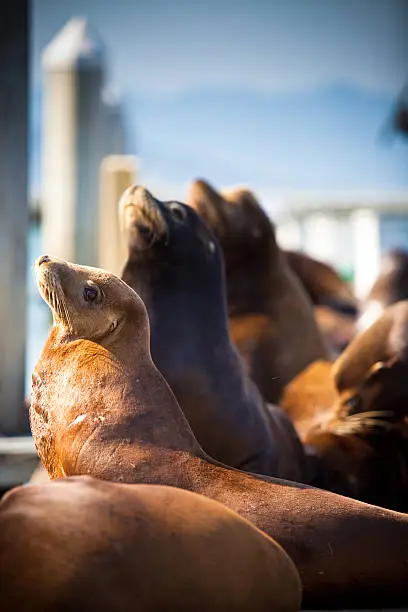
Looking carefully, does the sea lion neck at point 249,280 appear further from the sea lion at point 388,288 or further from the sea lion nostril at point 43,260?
the sea lion nostril at point 43,260

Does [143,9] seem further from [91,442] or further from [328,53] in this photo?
[91,442]

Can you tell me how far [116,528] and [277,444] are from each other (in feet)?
3.43

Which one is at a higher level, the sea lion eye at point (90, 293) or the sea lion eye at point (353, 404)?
Answer: the sea lion eye at point (90, 293)

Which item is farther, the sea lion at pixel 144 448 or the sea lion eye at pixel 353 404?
the sea lion eye at pixel 353 404

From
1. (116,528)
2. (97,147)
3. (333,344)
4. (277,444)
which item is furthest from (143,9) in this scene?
(116,528)

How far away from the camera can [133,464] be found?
1.51m

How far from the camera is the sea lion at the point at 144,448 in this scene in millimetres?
1492

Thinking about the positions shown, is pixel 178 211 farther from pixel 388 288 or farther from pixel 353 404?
pixel 388 288

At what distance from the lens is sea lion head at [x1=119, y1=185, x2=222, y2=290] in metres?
2.16

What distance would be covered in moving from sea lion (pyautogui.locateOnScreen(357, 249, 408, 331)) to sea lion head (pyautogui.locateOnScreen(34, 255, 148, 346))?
230cm

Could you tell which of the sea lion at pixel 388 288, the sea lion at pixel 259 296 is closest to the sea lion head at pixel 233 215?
the sea lion at pixel 259 296

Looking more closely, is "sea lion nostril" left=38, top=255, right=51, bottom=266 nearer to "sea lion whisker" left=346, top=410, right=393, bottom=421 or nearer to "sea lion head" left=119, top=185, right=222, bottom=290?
"sea lion head" left=119, top=185, right=222, bottom=290

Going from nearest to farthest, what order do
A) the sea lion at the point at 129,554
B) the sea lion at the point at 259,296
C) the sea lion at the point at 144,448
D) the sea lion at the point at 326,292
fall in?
the sea lion at the point at 129,554, the sea lion at the point at 144,448, the sea lion at the point at 259,296, the sea lion at the point at 326,292

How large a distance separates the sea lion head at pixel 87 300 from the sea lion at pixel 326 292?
8.25 feet
